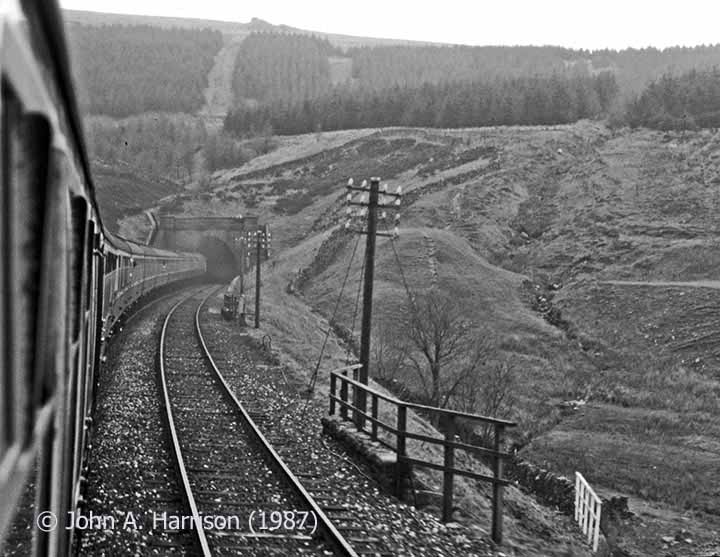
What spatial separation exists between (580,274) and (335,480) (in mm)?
34664

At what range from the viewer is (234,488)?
405 inches

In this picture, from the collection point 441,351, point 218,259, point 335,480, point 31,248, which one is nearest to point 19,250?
point 31,248

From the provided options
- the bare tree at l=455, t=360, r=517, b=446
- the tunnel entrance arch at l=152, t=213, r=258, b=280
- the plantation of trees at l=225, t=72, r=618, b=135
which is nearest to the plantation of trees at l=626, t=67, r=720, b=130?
the plantation of trees at l=225, t=72, r=618, b=135

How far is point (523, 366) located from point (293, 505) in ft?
71.7

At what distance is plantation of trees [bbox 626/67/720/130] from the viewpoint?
7462 centimetres

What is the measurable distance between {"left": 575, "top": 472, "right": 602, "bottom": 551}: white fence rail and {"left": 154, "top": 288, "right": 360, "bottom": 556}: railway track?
5712 mm

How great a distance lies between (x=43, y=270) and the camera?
2285 millimetres

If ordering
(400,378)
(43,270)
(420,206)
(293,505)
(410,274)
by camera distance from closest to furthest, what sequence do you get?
(43,270) → (293,505) → (400,378) → (410,274) → (420,206)

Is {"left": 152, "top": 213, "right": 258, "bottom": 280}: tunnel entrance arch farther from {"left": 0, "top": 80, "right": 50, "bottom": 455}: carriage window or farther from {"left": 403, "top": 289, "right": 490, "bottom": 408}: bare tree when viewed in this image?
{"left": 0, "top": 80, "right": 50, "bottom": 455}: carriage window

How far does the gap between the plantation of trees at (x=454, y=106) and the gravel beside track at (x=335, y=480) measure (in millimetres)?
89055

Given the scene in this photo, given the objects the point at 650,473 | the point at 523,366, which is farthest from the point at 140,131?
the point at 650,473

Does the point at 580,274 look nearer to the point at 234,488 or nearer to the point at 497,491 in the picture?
the point at 497,491

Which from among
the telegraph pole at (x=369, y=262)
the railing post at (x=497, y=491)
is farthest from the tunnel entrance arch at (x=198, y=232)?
the railing post at (x=497, y=491)

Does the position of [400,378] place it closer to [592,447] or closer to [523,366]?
[523,366]
